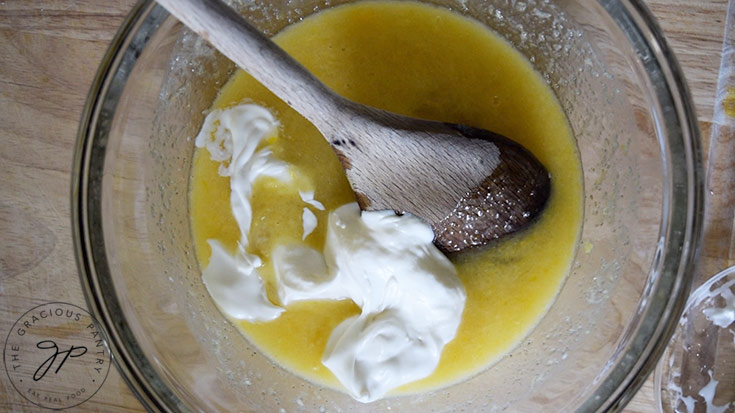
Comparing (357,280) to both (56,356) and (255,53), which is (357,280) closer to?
A: (255,53)

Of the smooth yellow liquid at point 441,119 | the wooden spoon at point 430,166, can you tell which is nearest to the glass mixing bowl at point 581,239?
the smooth yellow liquid at point 441,119

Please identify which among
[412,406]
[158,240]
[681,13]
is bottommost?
[412,406]

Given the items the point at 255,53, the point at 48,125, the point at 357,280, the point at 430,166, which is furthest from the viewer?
the point at 48,125

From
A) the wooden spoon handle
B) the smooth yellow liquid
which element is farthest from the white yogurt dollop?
the wooden spoon handle

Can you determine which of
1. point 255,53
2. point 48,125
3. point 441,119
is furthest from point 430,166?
point 48,125

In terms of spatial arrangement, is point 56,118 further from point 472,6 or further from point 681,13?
point 681,13

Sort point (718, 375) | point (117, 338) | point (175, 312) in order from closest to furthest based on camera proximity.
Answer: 1. point (117, 338)
2. point (175, 312)
3. point (718, 375)

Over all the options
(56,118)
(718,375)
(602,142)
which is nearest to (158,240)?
(56,118)
